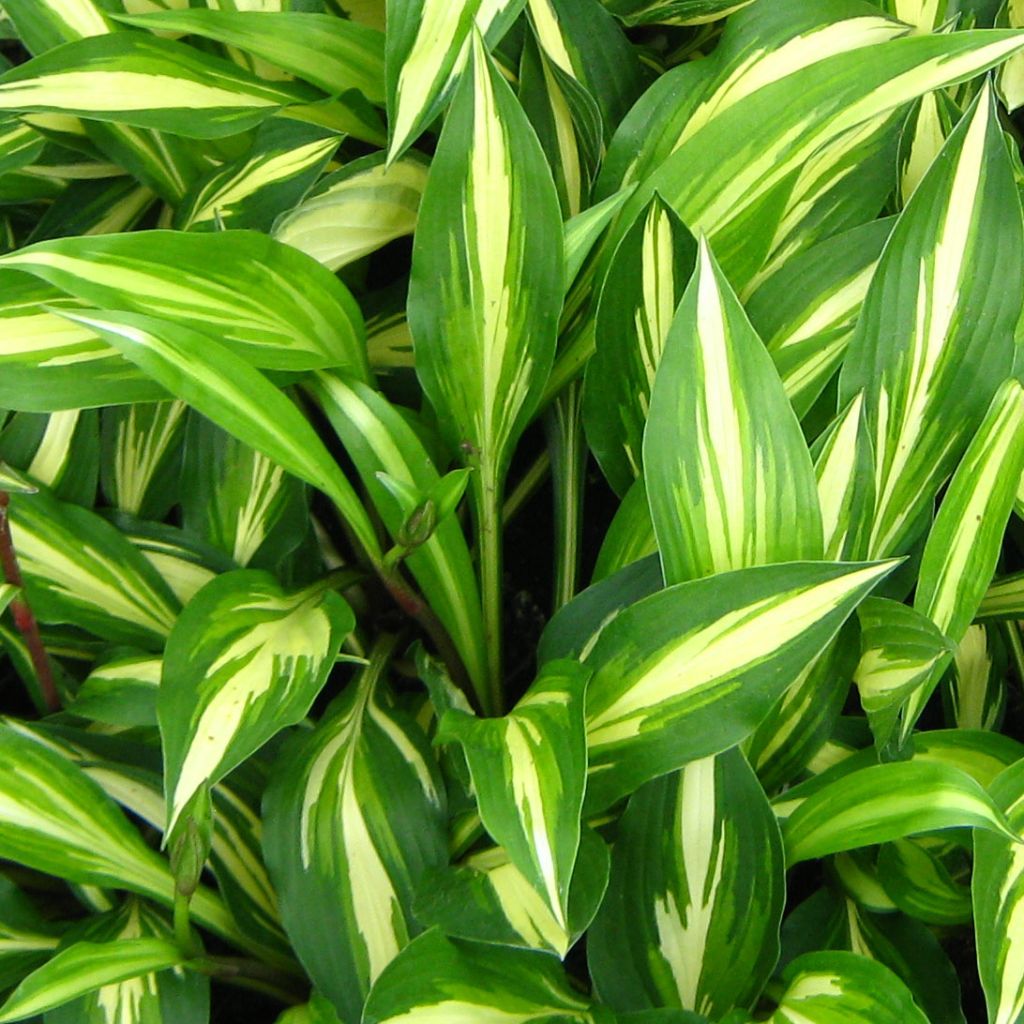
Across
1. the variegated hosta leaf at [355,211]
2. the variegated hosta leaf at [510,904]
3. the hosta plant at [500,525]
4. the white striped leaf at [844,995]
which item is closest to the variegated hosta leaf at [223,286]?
the hosta plant at [500,525]

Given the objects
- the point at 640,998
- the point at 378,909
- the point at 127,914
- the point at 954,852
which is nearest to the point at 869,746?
the point at 954,852

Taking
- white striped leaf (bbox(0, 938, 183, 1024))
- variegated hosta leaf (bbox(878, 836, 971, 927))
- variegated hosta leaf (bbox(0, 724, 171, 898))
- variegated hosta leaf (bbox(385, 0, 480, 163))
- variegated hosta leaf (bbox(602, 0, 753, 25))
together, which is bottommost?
variegated hosta leaf (bbox(878, 836, 971, 927))

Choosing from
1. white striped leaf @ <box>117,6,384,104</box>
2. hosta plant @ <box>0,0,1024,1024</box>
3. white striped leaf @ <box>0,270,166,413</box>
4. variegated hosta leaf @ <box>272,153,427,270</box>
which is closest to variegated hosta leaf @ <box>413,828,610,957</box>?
hosta plant @ <box>0,0,1024,1024</box>

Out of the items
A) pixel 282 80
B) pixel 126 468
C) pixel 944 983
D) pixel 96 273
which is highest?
pixel 282 80

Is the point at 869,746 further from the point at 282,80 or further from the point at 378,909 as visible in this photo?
the point at 282,80

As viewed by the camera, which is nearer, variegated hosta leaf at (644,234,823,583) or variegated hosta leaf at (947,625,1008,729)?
variegated hosta leaf at (644,234,823,583)

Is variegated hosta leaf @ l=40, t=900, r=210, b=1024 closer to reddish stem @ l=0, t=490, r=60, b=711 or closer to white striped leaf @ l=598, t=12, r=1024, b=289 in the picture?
reddish stem @ l=0, t=490, r=60, b=711

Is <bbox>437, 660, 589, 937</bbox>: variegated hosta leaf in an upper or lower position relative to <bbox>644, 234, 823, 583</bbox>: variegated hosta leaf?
lower
